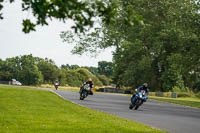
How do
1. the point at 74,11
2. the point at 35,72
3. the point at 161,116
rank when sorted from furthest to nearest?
the point at 35,72 → the point at 161,116 → the point at 74,11

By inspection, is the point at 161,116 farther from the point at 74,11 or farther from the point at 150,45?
the point at 150,45

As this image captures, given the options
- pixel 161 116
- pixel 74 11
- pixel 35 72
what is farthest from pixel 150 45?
pixel 35 72

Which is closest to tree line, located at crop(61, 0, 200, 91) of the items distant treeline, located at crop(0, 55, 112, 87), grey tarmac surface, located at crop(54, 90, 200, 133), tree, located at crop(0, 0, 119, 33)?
grey tarmac surface, located at crop(54, 90, 200, 133)

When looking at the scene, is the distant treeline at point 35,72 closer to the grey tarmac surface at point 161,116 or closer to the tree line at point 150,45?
the tree line at point 150,45

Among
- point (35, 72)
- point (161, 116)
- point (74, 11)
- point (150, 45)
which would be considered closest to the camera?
point (74, 11)

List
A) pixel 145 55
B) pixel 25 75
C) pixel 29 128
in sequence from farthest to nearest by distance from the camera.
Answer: pixel 25 75
pixel 145 55
pixel 29 128

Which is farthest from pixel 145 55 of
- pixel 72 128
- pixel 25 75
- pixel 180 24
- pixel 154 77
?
pixel 25 75

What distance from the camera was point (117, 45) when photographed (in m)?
71.5

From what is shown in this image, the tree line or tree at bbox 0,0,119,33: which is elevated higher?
the tree line

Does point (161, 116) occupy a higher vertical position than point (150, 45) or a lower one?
lower

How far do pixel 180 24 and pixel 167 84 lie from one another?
24080 millimetres

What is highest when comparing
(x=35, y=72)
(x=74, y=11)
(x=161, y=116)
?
(x=35, y=72)

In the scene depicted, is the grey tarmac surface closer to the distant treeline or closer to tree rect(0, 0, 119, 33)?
tree rect(0, 0, 119, 33)

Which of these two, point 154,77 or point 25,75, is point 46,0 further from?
point 25,75
